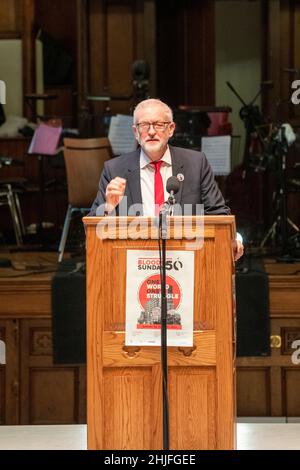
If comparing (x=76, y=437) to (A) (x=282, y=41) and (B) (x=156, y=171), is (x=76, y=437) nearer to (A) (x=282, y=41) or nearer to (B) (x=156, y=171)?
(B) (x=156, y=171)

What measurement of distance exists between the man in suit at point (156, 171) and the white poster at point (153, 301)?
547 millimetres

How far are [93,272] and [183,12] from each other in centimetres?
700

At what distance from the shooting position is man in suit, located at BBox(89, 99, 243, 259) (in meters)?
3.62

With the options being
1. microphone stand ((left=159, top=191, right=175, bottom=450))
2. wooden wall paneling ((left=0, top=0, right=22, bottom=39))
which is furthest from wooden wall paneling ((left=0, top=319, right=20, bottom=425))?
wooden wall paneling ((left=0, top=0, right=22, bottom=39))

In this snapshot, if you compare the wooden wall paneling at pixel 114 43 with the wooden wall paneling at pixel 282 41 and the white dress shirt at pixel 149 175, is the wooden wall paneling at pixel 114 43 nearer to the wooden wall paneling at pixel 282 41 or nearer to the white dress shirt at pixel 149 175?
the wooden wall paneling at pixel 282 41

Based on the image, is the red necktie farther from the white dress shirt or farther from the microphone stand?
the microphone stand

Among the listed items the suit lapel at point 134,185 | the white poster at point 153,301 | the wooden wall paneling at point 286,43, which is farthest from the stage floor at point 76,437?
the wooden wall paneling at point 286,43

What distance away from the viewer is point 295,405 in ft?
17.7

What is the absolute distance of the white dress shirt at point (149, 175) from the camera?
12.3ft

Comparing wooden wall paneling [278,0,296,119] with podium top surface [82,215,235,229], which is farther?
wooden wall paneling [278,0,296,119]

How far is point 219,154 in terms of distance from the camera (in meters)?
6.75

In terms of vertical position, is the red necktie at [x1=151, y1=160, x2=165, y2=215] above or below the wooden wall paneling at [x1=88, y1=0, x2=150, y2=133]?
below

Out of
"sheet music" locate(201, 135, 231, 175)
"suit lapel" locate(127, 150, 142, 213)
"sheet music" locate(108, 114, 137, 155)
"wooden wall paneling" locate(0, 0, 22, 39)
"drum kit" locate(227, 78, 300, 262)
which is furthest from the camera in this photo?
"wooden wall paneling" locate(0, 0, 22, 39)

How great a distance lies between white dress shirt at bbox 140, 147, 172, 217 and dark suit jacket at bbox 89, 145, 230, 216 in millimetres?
19
